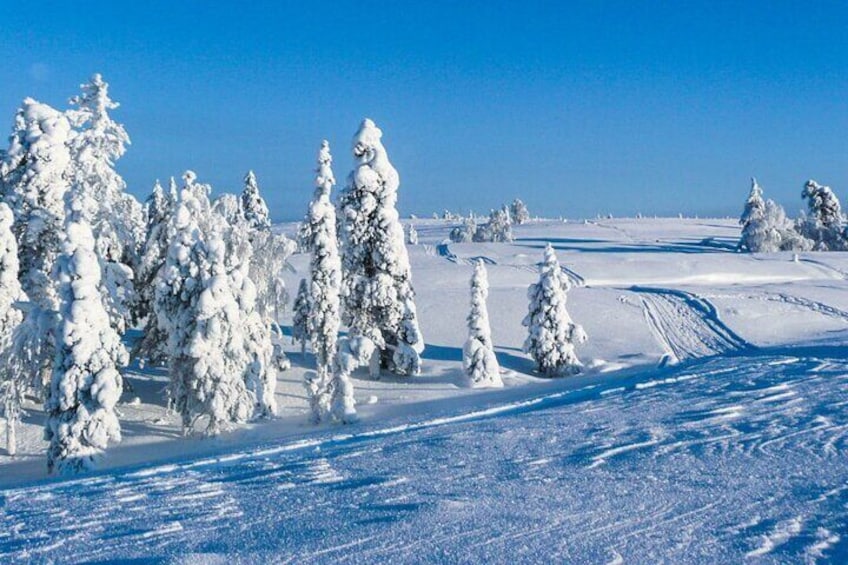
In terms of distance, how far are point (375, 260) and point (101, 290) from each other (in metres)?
13.5

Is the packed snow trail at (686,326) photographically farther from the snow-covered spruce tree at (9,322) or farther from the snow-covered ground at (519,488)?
the snow-covered spruce tree at (9,322)

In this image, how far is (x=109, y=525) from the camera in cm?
763

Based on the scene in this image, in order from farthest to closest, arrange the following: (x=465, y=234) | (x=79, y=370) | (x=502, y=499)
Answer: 1. (x=465, y=234)
2. (x=79, y=370)
3. (x=502, y=499)

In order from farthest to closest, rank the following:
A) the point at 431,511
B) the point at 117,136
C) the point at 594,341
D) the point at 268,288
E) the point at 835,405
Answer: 1. the point at 594,341
2. the point at 268,288
3. the point at 117,136
4. the point at 835,405
5. the point at 431,511

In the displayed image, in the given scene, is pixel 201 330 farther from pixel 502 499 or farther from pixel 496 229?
pixel 496 229

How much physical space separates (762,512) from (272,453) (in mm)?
9734

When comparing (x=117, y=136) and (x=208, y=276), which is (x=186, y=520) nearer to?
(x=208, y=276)

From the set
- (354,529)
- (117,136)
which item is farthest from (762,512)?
(117,136)

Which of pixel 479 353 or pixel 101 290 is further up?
pixel 101 290

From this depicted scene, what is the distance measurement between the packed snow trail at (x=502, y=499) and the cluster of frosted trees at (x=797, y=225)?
259 feet

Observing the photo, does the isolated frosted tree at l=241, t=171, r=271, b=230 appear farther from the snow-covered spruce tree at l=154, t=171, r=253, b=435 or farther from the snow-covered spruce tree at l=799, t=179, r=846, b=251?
the snow-covered spruce tree at l=799, t=179, r=846, b=251

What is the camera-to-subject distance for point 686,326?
1719 inches

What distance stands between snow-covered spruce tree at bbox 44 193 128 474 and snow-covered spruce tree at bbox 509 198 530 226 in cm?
16111

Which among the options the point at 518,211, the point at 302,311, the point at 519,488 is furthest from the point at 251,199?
the point at 518,211
